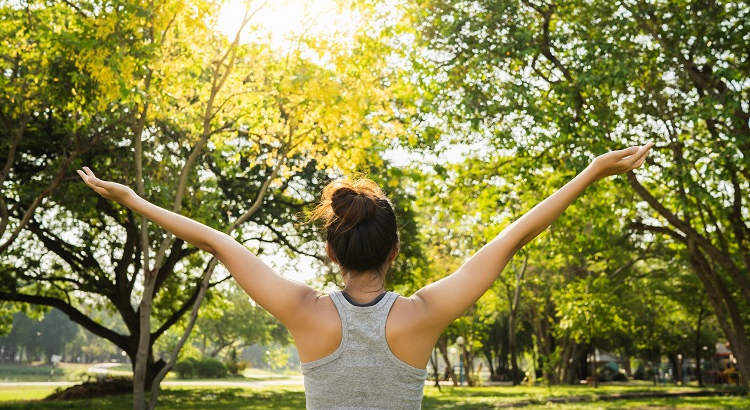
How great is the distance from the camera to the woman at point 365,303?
6.31 feet

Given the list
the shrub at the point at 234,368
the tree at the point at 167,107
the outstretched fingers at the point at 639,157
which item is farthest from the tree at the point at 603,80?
the shrub at the point at 234,368

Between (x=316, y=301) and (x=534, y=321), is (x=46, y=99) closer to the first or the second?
(x=316, y=301)

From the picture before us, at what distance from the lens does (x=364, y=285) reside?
2.05 meters

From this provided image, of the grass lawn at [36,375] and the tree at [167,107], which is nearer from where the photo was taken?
the tree at [167,107]

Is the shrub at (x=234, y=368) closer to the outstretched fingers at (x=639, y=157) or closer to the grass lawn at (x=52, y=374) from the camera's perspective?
the grass lawn at (x=52, y=374)

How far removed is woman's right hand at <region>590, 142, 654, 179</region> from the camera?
7.34 ft

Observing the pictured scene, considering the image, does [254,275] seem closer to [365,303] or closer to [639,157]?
[365,303]

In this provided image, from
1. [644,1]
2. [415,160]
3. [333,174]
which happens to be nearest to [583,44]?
[644,1]

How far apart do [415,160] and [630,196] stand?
228 inches

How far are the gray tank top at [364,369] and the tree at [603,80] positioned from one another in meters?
11.7

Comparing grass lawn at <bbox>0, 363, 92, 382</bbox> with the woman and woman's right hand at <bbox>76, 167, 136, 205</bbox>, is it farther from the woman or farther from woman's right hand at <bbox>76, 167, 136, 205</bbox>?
the woman

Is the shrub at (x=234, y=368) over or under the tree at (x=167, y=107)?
under

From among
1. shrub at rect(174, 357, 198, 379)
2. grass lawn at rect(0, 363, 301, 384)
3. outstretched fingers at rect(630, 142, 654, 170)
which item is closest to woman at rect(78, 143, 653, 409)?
outstretched fingers at rect(630, 142, 654, 170)

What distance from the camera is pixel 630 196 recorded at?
58.7ft
